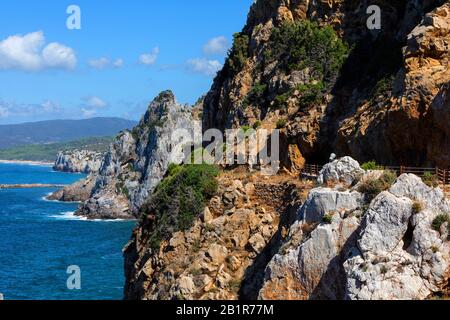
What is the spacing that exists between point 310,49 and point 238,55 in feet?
24.1

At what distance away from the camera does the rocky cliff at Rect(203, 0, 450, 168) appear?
28172 mm

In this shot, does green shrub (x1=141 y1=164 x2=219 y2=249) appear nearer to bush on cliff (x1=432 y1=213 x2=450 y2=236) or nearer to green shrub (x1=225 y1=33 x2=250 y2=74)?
green shrub (x1=225 y1=33 x2=250 y2=74)

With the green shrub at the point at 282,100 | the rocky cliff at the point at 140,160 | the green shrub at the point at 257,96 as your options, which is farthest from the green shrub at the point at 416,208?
the rocky cliff at the point at 140,160

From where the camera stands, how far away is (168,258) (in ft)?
107

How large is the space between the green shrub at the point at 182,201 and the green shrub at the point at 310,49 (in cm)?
895

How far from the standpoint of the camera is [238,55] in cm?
4750

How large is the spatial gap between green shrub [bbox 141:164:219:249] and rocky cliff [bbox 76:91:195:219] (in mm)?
66754

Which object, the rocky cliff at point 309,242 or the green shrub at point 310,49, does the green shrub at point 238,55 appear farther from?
the rocky cliff at point 309,242

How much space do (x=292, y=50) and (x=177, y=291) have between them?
1833 centimetres

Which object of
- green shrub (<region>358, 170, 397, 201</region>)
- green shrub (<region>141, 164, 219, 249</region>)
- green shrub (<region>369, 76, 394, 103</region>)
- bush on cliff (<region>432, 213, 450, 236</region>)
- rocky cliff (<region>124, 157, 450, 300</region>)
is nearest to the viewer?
rocky cliff (<region>124, 157, 450, 300</region>)

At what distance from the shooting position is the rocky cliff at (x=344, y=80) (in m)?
28.2

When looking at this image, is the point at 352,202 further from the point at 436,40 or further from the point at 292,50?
the point at 292,50

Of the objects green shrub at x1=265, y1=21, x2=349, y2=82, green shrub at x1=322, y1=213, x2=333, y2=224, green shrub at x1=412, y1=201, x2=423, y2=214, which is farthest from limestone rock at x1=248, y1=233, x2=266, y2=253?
green shrub at x1=265, y1=21, x2=349, y2=82

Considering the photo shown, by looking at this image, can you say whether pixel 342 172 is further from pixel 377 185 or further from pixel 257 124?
pixel 257 124
